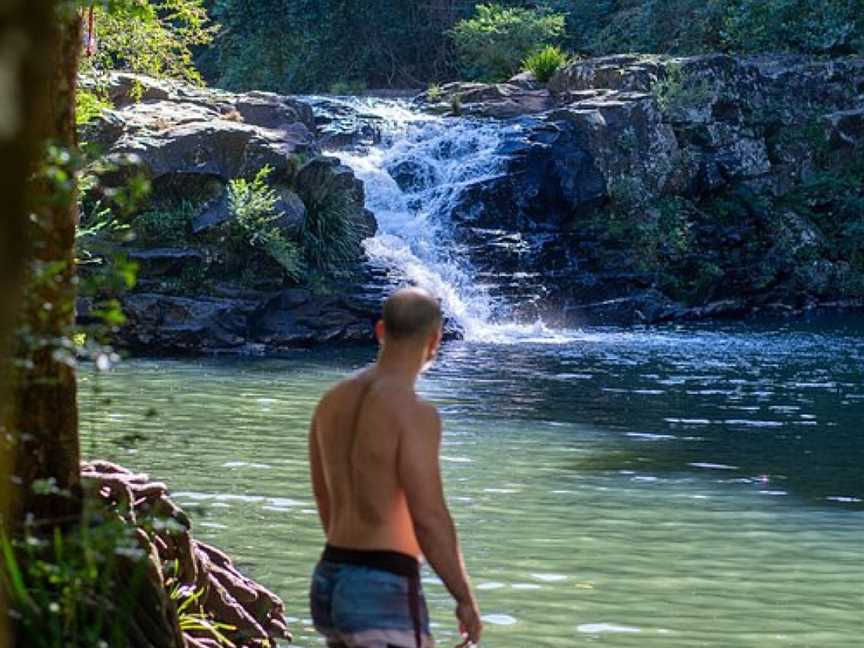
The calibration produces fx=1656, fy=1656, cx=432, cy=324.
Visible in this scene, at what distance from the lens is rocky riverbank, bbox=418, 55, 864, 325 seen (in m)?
28.8

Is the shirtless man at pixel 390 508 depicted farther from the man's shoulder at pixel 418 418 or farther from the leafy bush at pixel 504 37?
the leafy bush at pixel 504 37

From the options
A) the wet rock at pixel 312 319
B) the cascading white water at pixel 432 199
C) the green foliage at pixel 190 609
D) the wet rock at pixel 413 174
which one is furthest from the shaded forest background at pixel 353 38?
the green foliage at pixel 190 609

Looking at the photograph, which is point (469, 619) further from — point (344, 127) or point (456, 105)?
point (456, 105)

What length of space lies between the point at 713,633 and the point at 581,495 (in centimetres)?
387

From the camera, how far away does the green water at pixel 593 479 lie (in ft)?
28.2

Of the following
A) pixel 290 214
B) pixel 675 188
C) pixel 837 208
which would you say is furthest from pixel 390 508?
pixel 837 208

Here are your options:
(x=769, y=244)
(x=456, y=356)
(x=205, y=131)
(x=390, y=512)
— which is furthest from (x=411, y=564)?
(x=769, y=244)

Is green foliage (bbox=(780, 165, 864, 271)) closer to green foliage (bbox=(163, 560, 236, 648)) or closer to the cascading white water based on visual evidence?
the cascading white water

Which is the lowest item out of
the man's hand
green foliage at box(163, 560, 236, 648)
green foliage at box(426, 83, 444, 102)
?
green foliage at box(163, 560, 236, 648)

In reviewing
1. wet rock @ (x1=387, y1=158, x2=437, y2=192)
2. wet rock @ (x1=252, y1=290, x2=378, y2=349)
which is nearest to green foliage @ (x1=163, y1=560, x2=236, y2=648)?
wet rock @ (x1=252, y1=290, x2=378, y2=349)

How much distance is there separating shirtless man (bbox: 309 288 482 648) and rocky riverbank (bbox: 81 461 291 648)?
0.82m

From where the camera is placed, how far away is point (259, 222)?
23516 mm

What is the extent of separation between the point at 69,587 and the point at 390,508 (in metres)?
1.00

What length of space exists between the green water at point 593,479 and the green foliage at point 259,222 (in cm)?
205
